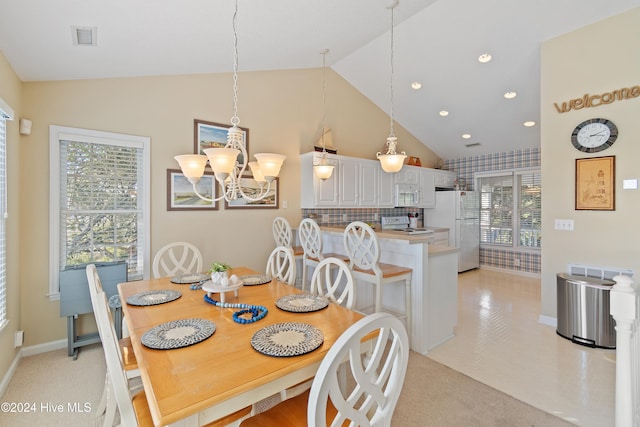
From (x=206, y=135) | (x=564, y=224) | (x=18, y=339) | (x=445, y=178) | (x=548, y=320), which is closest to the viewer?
(x=18, y=339)

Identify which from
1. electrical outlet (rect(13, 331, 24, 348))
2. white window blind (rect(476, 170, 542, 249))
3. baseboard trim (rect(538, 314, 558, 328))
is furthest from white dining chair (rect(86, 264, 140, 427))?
white window blind (rect(476, 170, 542, 249))

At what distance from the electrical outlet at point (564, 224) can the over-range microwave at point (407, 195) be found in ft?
8.24

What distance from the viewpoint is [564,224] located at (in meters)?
3.29

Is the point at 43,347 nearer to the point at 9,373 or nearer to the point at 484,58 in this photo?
the point at 9,373

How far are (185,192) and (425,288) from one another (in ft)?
9.21

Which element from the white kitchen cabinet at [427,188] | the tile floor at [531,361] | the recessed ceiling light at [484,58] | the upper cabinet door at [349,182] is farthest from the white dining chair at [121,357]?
the white kitchen cabinet at [427,188]

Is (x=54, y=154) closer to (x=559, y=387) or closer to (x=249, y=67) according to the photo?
(x=249, y=67)

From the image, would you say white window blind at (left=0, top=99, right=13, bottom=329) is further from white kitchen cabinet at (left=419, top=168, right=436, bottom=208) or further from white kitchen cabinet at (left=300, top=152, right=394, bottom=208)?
white kitchen cabinet at (left=419, top=168, right=436, bottom=208)

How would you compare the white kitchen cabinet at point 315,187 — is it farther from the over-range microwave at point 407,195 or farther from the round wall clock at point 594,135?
the round wall clock at point 594,135

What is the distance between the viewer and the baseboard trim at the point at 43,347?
266cm

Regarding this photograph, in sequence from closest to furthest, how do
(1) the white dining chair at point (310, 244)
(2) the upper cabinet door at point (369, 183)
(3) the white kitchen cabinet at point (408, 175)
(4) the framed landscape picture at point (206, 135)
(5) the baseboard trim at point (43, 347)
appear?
(5) the baseboard trim at point (43, 347)
(1) the white dining chair at point (310, 244)
(4) the framed landscape picture at point (206, 135)
(2) the upper cabinet door at point (369, 183)
(3) the white kitchen cabinet at point (408, 175)

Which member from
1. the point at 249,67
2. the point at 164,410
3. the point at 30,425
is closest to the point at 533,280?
the point at 249,67

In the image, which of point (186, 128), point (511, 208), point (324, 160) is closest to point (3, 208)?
point (186, 128)

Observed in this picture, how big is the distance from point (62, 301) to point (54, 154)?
134 cm
